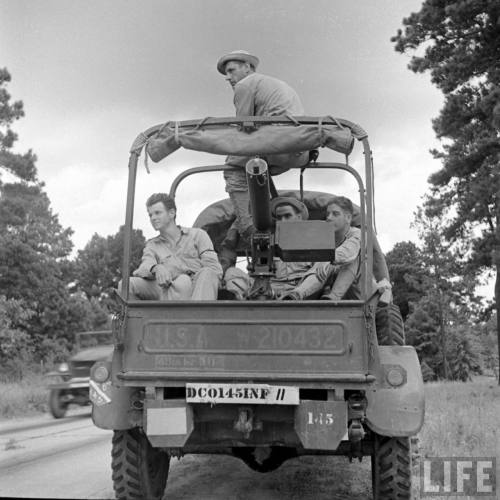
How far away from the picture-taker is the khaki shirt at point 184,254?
5.34 metres

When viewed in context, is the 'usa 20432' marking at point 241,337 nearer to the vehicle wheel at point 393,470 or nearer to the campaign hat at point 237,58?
the vehicle wheel at point 393,470

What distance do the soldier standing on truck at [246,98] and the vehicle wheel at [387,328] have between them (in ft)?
4.38

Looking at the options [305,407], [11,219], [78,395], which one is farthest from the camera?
[11,219]

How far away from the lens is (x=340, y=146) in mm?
4836

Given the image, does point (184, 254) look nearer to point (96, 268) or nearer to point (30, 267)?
point (30, 267)

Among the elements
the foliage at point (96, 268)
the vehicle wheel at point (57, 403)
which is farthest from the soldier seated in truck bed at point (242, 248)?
the foliage at point (96, 268)

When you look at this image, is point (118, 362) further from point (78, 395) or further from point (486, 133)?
point (486, 133)

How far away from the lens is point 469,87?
65.4 feet

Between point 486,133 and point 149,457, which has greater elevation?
point 486,133

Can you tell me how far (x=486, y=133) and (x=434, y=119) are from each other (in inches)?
79.4

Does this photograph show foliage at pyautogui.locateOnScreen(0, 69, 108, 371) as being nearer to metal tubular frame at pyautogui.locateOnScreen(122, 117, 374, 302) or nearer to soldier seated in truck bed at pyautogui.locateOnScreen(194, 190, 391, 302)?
soldier seated in truck bed at pyautogui.locateOnScreen(194, 190, 391, 302)

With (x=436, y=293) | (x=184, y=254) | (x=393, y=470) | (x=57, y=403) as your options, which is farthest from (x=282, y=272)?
(x=436, y=293)

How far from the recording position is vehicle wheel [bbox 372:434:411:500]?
4.69 m

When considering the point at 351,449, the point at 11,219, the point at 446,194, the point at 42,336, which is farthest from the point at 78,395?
the point at 42,336
